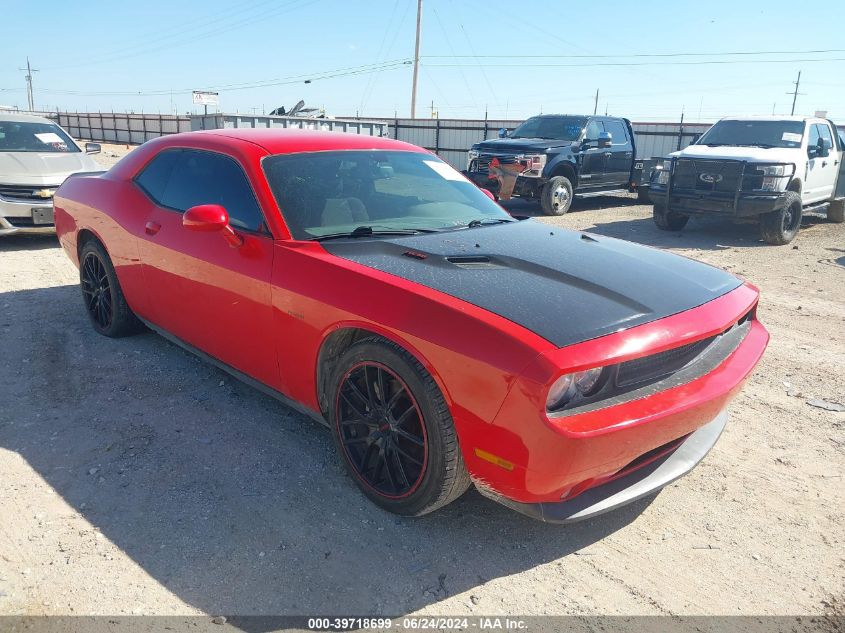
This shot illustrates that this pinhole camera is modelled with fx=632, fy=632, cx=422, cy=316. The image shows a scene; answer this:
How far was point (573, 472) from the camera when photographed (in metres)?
2.18

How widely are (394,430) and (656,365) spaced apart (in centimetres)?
109

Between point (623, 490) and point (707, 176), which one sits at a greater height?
point (707, 176)

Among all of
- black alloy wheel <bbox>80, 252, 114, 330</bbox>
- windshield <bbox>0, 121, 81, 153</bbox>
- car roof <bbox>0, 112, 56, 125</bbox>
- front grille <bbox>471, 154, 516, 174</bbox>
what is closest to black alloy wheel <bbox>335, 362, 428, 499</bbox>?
black alloy wheel <bbox>80, 252, 114, 330</bbox>

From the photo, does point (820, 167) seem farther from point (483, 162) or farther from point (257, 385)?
point (257, 385)

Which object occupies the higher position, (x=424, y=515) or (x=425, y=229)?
(x=425, y=229)

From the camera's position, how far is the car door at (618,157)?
13359 mm

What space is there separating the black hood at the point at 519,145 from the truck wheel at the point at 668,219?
8.61ft

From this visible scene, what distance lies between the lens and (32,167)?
26.5 feet

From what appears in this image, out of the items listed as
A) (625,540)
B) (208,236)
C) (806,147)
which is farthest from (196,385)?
(806,147)

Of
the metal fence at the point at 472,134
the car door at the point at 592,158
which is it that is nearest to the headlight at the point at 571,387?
the car door at the point at 592,158

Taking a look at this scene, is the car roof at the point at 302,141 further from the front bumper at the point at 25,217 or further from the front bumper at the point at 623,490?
the front bumper at the point at 25,217

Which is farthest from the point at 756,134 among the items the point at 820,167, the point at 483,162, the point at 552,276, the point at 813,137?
the point at 552,276

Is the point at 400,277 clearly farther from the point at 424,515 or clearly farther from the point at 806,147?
the point at 806,147

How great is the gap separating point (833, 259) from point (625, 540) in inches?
307
